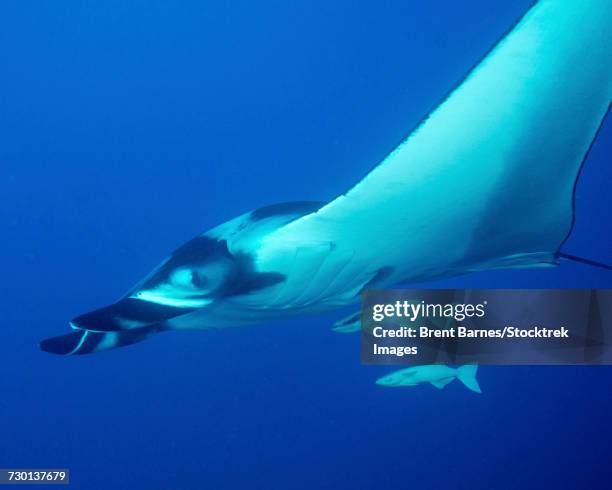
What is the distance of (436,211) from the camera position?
1.69 meters

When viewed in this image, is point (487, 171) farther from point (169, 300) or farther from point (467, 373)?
point (467, 373)

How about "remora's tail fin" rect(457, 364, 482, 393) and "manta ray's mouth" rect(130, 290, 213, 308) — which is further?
"remora's tail fin" rect(457, 364, 482, 393)

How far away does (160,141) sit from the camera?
4.88 meters

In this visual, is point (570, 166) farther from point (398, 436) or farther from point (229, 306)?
point (398, 436)

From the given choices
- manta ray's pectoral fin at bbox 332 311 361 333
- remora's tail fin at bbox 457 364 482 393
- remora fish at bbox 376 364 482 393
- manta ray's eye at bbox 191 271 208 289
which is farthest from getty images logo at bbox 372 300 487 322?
remora's tail fin at bbox 457 364 482 393

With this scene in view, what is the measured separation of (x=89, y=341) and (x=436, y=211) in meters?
1.19

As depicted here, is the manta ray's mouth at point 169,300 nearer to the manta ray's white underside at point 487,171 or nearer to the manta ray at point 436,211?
the manta ray at point 436,211

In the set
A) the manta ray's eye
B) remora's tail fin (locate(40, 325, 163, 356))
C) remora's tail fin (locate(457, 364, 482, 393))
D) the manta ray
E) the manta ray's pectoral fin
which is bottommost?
remora's tail fin (locate(40, 325, 163, 356))

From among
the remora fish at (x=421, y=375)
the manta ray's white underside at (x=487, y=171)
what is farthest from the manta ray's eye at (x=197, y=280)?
the remora fish at (x=421, y=375)

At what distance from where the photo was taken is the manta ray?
52.4 inches

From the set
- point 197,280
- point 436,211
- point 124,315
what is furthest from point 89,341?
point 436,211

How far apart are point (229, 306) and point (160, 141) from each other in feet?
11.5

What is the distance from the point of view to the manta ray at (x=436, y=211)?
133 cm

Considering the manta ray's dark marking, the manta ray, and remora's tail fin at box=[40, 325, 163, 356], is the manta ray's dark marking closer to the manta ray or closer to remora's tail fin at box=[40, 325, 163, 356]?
the manta ray
